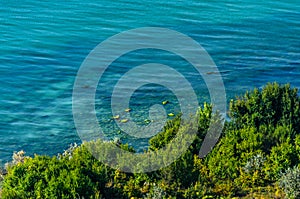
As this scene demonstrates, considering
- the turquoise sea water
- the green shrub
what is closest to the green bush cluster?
the green shrub

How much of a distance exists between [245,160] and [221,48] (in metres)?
36.3

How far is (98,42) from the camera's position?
60750mm

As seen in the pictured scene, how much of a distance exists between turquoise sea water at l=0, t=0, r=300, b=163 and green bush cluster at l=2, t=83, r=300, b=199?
41.7 ft

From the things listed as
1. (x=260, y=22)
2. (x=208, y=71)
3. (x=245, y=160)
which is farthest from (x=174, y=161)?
(x=260, y=22)

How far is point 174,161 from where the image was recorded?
73.3 ft

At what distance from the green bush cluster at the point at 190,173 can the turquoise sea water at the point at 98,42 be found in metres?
12.7

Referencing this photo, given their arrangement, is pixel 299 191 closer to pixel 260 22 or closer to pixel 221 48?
pixel 221 48

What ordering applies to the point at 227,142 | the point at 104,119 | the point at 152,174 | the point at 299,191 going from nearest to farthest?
1. the point at 299,191
2. the point at 152,174
3. the point at 227,142
4. the point at 104,119

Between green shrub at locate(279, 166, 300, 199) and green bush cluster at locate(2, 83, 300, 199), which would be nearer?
green bush cluster at locate(2, 83, 300, 199)

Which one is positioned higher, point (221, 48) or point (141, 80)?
point (221, 48)

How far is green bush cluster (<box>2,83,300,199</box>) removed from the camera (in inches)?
808

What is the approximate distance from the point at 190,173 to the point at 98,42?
40284mm

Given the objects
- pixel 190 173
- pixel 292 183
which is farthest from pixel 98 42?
pixel 292 183

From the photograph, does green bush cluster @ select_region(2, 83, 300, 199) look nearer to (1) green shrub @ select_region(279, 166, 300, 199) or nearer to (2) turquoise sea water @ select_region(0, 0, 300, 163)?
(1) green shrub @ select_region(279, 166, 300, 199)
